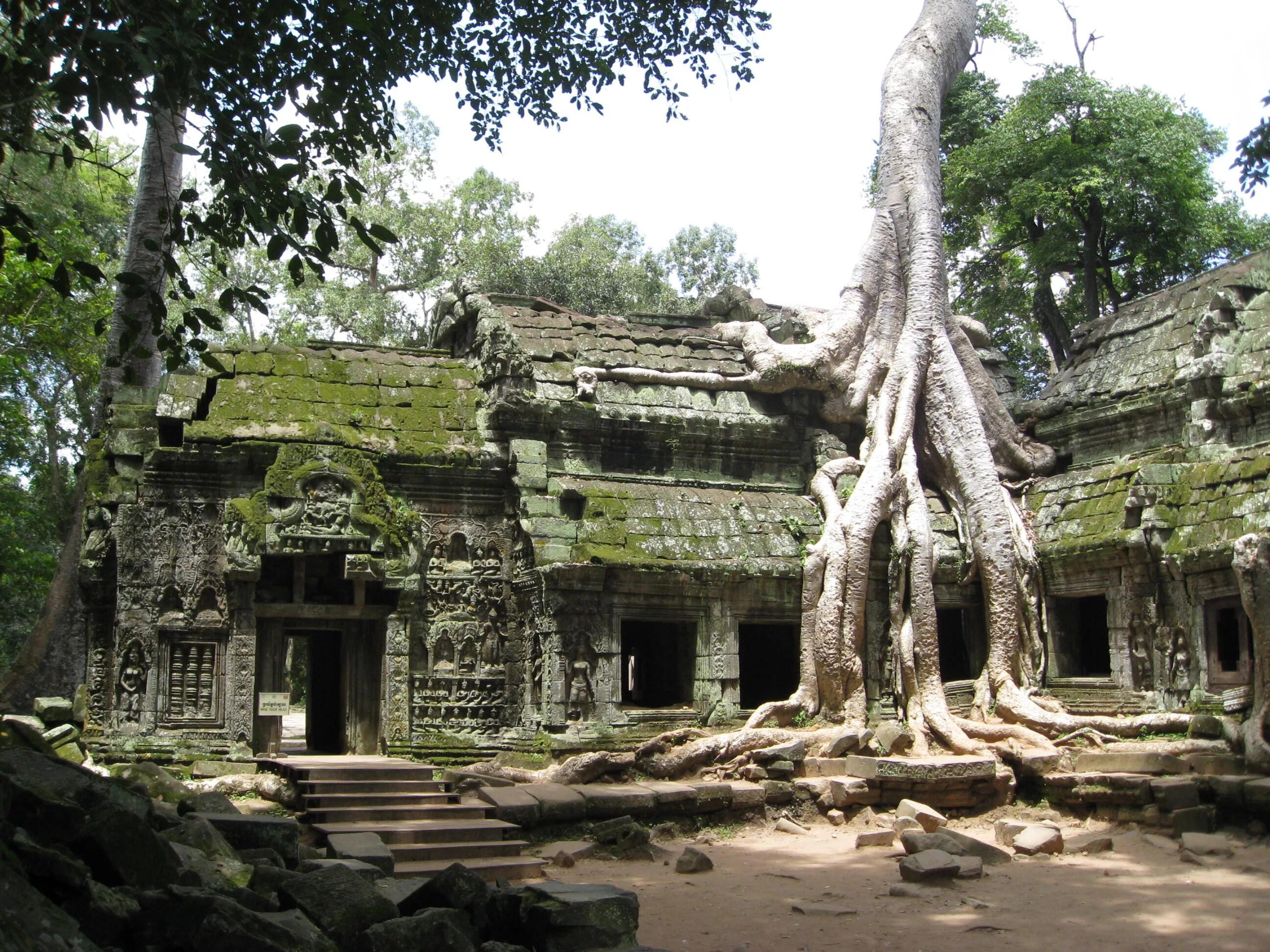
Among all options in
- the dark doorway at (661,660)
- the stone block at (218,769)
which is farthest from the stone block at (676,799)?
the stone block at (218,769)

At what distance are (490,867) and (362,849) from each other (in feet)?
2.88

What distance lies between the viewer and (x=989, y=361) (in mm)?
14586

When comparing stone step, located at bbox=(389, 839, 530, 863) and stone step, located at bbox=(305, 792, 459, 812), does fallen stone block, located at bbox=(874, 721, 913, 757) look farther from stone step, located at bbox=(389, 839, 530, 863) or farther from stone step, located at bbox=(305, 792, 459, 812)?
stone step, located at bbox=(305, 792, 459, 812)

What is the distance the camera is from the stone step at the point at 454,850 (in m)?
7.76

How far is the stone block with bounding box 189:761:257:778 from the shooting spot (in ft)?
31.3

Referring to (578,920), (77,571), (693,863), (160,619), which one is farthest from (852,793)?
(77,571)

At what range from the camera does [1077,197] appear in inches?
689

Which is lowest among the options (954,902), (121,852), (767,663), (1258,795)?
(954,902)

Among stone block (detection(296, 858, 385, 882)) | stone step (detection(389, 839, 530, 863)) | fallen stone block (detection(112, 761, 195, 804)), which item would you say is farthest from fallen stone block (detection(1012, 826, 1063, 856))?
fallen stone block (detection(112, 761, 195, 804))

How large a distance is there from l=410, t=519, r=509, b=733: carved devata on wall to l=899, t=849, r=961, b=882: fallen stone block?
Answer: 4.70m

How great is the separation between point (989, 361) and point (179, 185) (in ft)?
33.0

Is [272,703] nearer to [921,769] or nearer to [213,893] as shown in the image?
[921,769]

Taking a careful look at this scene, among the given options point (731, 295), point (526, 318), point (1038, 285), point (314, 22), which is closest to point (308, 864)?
point (314, 22)

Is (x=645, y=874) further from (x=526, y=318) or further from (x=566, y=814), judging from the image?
(x=526, y=318)
